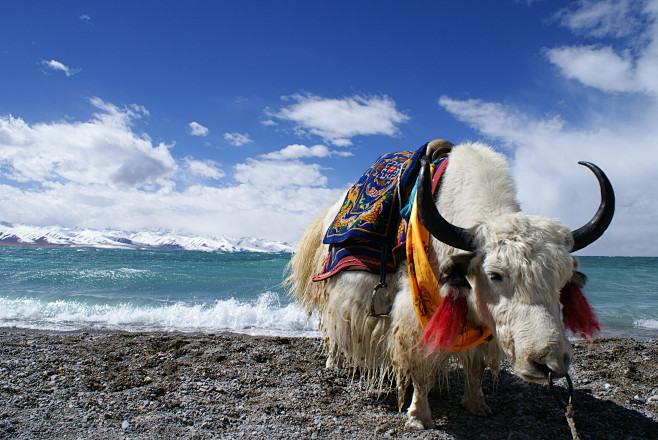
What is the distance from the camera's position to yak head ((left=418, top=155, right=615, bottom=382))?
152 centimetres

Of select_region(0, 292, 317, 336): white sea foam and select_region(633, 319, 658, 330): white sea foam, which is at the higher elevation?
select_region(633, 319, 658, 330): white sea foam

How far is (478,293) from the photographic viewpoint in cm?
175

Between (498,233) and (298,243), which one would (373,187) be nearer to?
(498,233)

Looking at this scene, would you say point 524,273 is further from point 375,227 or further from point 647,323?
point 647,323

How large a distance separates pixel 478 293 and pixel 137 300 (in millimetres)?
8753

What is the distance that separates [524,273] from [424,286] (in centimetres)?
52

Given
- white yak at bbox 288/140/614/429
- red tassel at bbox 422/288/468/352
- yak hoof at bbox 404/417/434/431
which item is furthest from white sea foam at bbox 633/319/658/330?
red tassel at bbox 422/288/468/352

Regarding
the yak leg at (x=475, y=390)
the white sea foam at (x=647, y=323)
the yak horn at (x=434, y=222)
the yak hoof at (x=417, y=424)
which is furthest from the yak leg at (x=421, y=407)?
the white sea foam at (x=647, y=323)

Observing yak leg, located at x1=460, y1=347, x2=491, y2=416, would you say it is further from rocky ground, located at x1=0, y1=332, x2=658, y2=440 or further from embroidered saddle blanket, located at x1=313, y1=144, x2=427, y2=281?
embroidered saddle blanket, located at x1=313, y1=144, x2=427, y2=281

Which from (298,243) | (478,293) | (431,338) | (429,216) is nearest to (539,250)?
(478,293)

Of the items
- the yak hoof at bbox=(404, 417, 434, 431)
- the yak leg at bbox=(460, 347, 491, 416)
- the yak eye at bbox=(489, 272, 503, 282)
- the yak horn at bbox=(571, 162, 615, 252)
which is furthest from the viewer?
the yak leg at bbox=(460, 347, 491, 416)

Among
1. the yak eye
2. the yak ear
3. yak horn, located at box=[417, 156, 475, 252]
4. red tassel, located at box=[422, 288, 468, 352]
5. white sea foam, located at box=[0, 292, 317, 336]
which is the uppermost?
yak horn, located at box=[417, 156, 475, 252]

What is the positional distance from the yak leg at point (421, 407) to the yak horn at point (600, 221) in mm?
1040

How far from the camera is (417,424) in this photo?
7.52 ft
